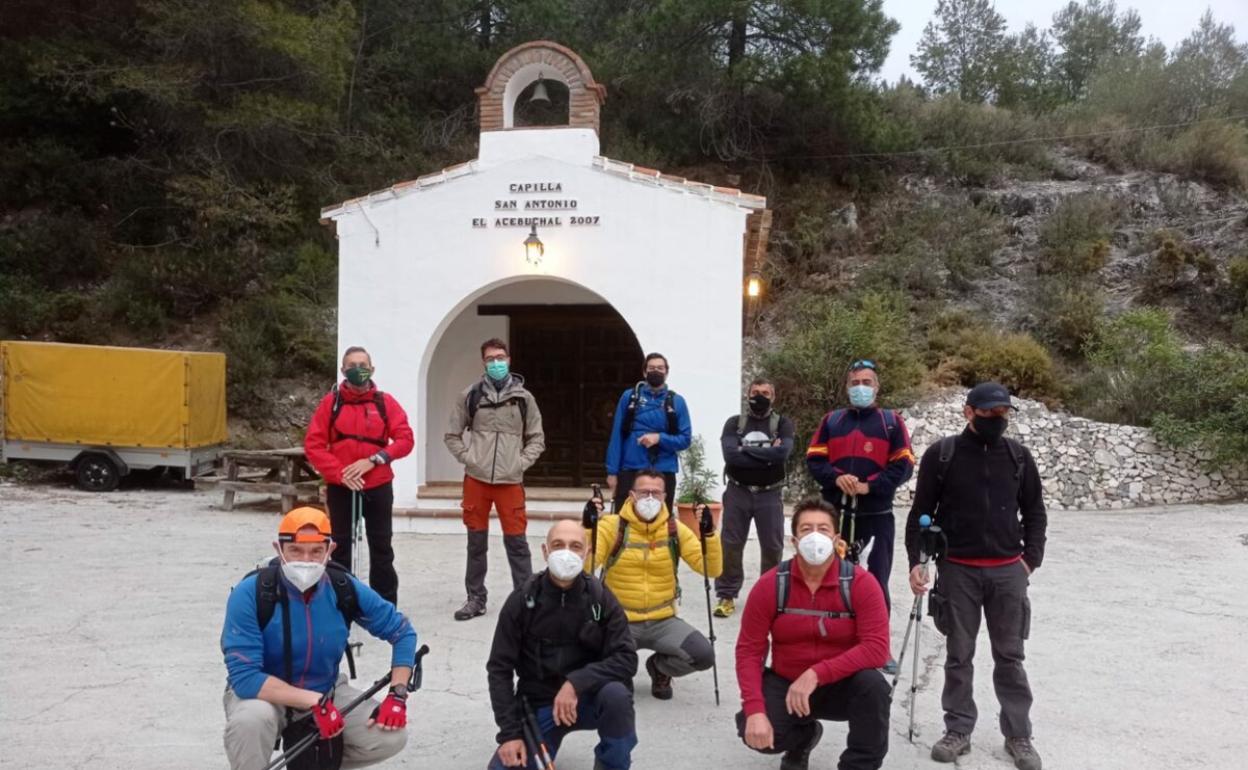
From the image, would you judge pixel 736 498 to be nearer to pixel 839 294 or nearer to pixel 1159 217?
pixel 839 294

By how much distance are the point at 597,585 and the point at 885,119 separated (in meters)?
21.6

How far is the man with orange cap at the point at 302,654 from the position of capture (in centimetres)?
310

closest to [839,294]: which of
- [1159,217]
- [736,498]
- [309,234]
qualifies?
[1159,217]

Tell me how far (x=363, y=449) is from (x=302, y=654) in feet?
8.60

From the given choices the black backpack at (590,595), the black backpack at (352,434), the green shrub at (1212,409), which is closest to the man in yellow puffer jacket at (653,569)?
the black backpack at (590,595)

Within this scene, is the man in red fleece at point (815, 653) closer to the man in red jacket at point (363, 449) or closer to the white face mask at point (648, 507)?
Result: the white face mask at point (648, 507)

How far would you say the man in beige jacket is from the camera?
20.2ft

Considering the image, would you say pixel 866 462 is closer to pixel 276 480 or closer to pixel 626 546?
pixel 626 546

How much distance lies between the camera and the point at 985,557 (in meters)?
3.99

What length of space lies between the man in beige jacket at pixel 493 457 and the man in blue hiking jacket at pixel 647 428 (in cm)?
60

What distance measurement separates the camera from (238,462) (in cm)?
1148

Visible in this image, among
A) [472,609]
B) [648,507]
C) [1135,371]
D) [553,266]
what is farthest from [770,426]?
[1135,371]

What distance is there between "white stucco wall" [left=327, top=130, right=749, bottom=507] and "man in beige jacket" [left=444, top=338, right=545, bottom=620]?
10.5 feet

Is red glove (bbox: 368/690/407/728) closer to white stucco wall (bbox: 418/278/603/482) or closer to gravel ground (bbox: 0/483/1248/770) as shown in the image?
gravel ground (bbox: 0/483/1248/770)
